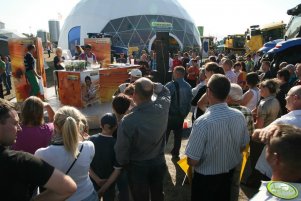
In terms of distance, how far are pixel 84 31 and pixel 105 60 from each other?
15.0 metres

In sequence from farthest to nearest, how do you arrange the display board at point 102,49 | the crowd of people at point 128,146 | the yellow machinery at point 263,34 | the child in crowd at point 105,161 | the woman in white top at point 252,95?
the yellow machinery at point 263,34
the display board at point 102,49
the woman in white top at point 252,95
the child in crowd at point 105,161
the crowd of people at point 128,146

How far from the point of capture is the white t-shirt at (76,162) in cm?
236

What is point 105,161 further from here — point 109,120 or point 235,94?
point 235,94

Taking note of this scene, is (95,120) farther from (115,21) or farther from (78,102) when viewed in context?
(115,21)

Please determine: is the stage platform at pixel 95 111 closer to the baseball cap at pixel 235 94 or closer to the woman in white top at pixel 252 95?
the woman in white top at pixel 252 95

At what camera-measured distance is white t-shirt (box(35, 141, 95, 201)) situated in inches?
92.8

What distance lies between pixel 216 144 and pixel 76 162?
1.33 metres

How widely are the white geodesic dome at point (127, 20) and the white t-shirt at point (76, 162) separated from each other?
898 inches

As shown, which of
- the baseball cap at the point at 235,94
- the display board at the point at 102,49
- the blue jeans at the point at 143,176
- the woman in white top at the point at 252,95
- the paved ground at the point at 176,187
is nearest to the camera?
the blue jeans at the point at 143,176

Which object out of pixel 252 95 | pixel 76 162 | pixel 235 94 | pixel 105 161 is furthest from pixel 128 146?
pixel 252 95

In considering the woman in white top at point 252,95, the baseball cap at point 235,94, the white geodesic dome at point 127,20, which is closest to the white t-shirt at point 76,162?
the baseball cap at point 235,94

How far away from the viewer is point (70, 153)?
240 centimetres

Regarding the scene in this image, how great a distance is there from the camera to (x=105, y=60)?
39.7 ft

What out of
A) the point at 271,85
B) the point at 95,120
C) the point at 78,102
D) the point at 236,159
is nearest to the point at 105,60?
the point at 78,102
